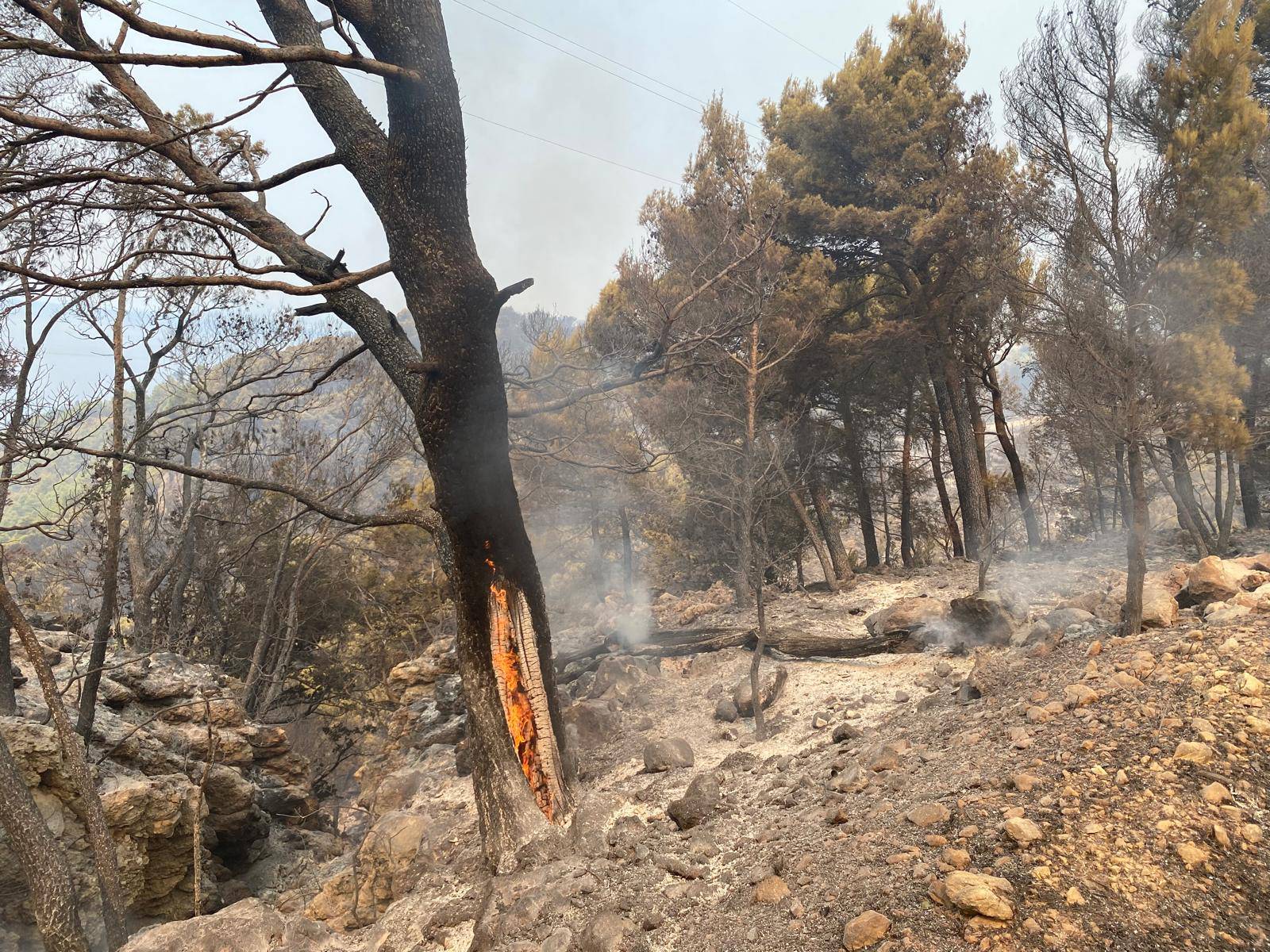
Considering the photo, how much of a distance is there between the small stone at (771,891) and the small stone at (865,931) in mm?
Answer: 448

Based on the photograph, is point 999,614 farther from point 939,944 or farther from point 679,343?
point 939,944

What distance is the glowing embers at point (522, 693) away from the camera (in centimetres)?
363

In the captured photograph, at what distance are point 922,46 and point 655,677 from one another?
13.2 m

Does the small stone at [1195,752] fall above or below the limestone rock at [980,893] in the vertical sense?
above

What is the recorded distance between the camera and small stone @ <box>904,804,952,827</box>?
244 centimetres

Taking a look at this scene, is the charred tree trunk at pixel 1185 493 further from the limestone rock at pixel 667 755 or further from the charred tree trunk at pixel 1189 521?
the limestone rock at pixel 667 755

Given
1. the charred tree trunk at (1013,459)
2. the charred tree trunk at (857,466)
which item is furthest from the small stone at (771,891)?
the charred tree trunk at (857,466)

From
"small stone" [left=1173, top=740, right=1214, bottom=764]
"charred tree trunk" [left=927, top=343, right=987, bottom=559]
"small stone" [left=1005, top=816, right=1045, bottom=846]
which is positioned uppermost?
"charred tree trunk" [left=927, top=343, right=987, bottom=559]

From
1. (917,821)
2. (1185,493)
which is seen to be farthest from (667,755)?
(1185,493)

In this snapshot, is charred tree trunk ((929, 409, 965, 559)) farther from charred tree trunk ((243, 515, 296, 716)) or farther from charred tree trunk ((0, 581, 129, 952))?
charred tree trunk ((0, 581, 129, 952))

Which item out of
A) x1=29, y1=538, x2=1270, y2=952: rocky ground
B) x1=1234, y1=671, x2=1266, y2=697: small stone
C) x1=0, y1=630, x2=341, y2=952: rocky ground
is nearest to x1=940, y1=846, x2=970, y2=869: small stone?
x1=29, y1=538, x2=1270, y2=952: rocky ground

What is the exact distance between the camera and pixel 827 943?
2.09 metres

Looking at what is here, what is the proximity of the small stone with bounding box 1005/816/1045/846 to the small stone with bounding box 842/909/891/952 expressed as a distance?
515 mm

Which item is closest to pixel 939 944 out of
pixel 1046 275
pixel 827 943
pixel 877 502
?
pixel 827 943
